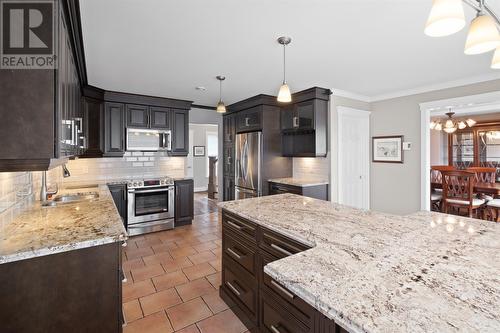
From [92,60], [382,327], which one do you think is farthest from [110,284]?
[92,60]

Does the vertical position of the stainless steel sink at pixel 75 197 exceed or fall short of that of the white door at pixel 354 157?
it falls short

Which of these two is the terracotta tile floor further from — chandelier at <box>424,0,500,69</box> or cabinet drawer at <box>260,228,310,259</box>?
chandelier at <box>424,0,500,69</box>

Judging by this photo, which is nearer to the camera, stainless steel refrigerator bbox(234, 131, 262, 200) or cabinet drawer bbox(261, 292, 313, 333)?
cabinet drawer bbox(261, 292, 313, 333)

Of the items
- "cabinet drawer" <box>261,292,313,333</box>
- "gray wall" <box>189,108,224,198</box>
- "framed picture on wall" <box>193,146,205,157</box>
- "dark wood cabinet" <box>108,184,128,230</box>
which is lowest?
"cabinet drawer" <box>261,292,313,333</box>

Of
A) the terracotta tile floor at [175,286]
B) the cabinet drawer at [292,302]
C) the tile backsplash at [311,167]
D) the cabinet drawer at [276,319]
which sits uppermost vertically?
the tile backsplash at [311,167]

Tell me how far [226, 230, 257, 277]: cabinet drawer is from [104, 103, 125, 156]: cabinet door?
306 cm

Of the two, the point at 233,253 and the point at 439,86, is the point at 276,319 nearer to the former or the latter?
the point at 233,253

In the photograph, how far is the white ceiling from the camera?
184 cm

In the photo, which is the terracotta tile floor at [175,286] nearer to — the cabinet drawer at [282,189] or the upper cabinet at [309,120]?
the cabinet drawer at [282,189]

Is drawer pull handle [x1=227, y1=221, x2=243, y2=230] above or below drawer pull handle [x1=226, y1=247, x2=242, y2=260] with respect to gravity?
above

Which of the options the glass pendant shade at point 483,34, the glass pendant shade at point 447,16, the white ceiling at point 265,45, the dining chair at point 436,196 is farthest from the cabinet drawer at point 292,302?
the dining chair at point 436,196

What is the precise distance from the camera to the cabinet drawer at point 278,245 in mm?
1393

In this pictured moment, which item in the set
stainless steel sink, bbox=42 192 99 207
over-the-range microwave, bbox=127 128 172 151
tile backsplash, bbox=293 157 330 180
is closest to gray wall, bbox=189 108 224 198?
over-the-range microwave, bbox=127 128 172 151

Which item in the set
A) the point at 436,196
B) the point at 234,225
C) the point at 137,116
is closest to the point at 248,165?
the point at 137,116
